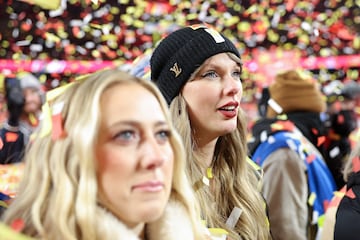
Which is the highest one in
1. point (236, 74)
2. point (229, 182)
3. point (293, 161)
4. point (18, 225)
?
point (18, 225)

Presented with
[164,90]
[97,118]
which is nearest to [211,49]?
[164,90]

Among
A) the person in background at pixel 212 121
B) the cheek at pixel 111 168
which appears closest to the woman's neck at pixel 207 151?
the person in background at pixel 212 121

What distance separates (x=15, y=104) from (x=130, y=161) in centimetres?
364

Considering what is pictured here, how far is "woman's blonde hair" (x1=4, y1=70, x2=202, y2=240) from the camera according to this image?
72.7 inches

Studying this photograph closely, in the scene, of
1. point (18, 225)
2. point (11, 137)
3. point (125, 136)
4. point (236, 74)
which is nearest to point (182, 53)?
point (236, 74)

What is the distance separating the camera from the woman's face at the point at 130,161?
75.6 inches

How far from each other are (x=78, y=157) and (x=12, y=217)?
28cm

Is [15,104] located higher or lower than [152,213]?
lower

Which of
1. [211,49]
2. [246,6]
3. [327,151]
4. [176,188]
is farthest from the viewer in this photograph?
[246,6]

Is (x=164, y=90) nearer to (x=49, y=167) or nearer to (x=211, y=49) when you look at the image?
(x=211, y=49)

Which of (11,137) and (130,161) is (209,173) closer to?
(130,161)

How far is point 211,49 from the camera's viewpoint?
307 centimetres

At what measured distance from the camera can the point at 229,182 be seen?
3.15 m

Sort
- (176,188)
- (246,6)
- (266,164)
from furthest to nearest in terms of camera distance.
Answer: (246,6) → (266,164) → (176,188)
